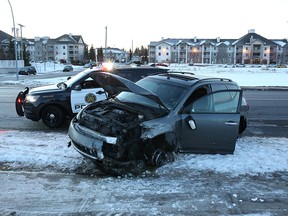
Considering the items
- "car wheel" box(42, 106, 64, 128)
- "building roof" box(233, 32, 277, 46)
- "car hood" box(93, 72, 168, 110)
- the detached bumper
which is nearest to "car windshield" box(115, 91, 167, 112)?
"car hood" box(93, 72, 168, 110)

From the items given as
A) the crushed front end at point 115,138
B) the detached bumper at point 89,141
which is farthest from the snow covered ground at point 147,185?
the detached bumper at point 89,141

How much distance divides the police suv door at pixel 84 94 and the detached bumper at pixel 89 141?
120 inches

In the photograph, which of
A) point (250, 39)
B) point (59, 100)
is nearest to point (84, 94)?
point (59, 100)

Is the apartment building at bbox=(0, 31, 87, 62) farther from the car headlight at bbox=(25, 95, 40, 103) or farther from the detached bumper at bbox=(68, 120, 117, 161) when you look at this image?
the detached bumper at bbox=(68, 120, 117, 161)

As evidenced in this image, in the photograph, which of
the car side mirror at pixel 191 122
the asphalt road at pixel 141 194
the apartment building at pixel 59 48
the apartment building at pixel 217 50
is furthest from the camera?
the apartment building at pixel 59 48

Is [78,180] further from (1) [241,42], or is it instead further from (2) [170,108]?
(1) [241,42]

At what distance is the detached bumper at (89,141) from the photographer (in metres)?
4.51

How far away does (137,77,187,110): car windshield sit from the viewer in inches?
211

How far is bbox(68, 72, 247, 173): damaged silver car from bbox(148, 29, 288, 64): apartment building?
11006 centimetres

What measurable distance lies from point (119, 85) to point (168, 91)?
1.03 m

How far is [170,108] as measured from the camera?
17.0 ft

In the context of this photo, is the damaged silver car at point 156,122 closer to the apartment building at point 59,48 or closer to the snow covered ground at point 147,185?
the snow covered ground at point 147,185

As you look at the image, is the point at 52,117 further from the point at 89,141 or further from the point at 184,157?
the point at 184,157

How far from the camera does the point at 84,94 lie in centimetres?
809
